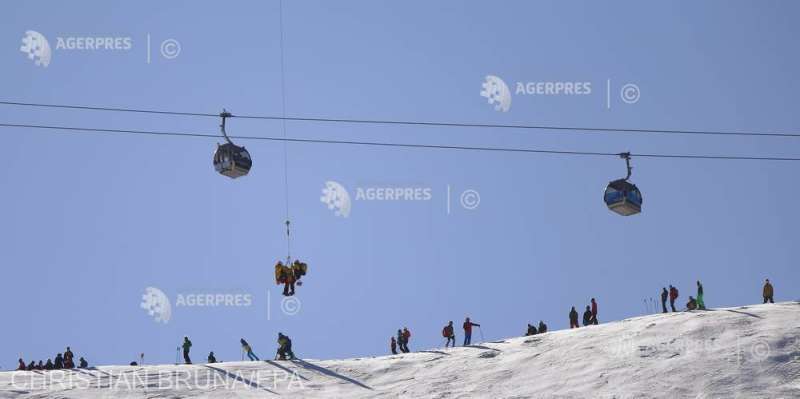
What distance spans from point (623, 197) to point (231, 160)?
38.9 ft

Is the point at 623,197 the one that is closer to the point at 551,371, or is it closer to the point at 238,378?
the point at 551,371

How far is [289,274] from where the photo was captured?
170ft

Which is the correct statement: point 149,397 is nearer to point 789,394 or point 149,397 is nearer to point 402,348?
point 402,348

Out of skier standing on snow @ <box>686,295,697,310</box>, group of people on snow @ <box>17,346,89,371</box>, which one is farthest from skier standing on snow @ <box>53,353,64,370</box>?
skier standing on snow @ <box>686,295,697,310</box>

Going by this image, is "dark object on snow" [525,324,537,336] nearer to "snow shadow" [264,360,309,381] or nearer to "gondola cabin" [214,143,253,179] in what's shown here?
"snow shadow" [264,360,309,381]

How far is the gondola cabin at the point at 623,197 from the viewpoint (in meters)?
51.4

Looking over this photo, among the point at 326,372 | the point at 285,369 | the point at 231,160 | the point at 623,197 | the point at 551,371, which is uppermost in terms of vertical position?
the point at 231,160

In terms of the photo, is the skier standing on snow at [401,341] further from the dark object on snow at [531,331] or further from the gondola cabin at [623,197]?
the gondola cabin at [623,197]

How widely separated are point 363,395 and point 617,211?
10135mm

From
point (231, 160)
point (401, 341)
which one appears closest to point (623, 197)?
point (401, 341)

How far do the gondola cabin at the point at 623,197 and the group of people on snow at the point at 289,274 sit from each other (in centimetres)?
951

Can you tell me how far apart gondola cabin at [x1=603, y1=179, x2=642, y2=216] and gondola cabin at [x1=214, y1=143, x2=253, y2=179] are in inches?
434

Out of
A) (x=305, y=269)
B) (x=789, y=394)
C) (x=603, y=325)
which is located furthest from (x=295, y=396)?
(x=789, y=394)

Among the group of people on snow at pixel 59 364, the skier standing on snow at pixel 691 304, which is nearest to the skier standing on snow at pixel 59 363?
the group of people on snow at pixel 59 364
